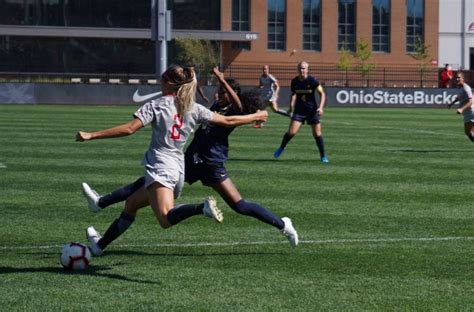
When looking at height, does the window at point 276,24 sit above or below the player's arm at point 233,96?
above

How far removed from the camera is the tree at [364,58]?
77.1 m

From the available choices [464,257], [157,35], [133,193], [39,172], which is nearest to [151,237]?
[133,193]

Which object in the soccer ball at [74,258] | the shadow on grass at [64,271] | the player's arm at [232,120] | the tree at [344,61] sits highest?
the tree at [344,61]

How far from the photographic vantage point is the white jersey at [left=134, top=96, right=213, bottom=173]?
9.23m

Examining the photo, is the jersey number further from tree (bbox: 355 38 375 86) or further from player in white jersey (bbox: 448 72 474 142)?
tree (bbox: 355 38 375 86)

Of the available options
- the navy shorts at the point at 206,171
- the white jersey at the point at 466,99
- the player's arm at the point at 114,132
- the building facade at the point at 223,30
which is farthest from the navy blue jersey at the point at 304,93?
the building facade at the point at 223,30

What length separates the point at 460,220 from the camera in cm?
1255

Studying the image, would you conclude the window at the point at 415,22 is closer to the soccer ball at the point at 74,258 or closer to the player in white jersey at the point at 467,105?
the player in white jersey at the point at 467,105

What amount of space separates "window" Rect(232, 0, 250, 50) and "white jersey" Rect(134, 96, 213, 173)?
72.0 meters

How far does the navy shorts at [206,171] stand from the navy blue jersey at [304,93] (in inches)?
432

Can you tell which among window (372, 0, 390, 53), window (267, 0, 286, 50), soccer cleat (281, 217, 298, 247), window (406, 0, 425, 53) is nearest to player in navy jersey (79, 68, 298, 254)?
soccer cleat (281, 217, 298, 247)

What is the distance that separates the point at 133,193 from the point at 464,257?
3037mm

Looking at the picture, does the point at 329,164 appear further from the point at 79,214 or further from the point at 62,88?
the point at 62,88

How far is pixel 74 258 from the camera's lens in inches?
368
